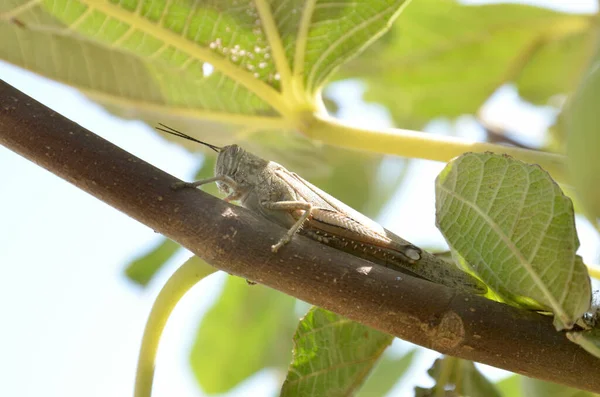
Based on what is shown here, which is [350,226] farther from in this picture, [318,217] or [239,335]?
[239,335]

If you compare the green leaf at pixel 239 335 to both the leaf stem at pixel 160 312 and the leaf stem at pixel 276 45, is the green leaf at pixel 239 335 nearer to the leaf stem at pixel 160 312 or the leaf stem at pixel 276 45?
the leaf stem at pixel 276 45

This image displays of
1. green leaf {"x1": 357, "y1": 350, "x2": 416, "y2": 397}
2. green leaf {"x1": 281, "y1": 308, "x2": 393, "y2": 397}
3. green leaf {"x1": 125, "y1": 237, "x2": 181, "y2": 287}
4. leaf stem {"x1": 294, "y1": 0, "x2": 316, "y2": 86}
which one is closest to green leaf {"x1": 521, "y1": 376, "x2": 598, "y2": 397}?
green leaf {"x1": 281, "y1": 308, "x2": 393, "y2": 397}

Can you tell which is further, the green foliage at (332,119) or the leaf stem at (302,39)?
the leaf stem at (302,39)

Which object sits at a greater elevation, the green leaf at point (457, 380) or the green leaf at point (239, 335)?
the green leaf at point (239, 335)

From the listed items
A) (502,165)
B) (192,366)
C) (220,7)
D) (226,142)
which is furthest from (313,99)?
(192,366)

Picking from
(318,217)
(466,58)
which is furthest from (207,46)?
(466,58)

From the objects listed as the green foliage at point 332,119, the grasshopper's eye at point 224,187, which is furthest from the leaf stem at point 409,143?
the grasshopper's eye at point 224,187
